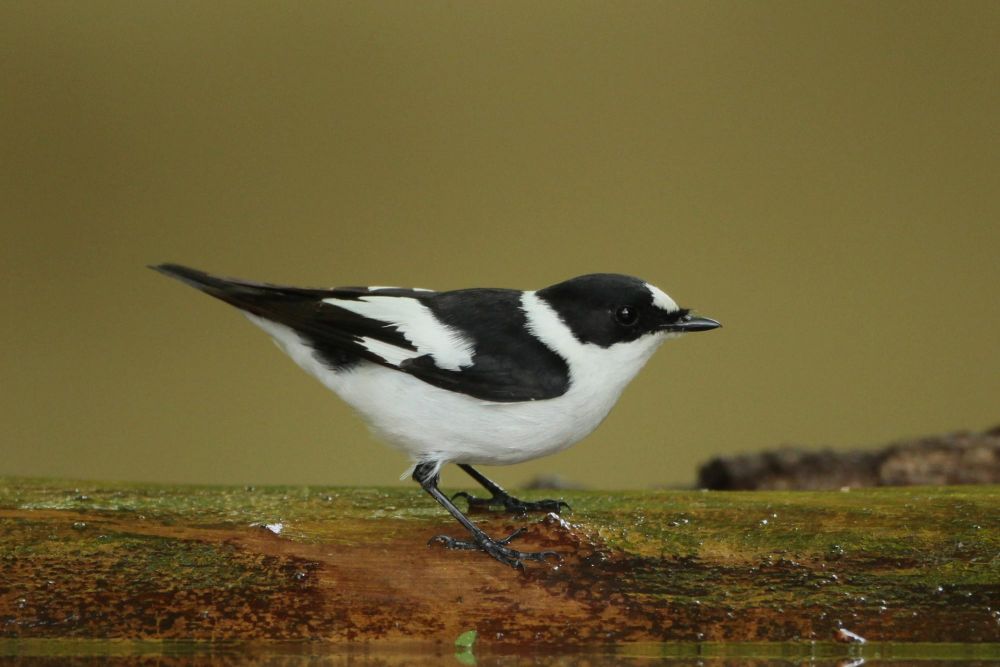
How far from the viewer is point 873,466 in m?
3.88

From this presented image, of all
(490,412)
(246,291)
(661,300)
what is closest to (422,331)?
(490,412)

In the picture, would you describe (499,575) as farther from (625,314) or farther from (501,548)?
(625,314)

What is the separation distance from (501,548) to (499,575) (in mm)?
70

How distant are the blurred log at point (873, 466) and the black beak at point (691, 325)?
120 cm

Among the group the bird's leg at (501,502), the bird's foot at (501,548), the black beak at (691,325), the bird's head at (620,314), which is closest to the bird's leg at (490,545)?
the bird's foot at (501,548)

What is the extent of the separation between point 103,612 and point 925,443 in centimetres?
280

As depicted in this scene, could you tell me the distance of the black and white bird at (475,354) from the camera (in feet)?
8.89

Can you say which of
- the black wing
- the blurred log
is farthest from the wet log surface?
the blurred log

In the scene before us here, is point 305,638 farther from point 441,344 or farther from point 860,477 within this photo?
point 860,477

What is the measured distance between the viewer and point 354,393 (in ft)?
9.39

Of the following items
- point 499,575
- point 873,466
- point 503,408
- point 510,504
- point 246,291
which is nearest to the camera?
point 499,575

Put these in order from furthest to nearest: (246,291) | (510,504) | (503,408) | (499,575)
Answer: (510,504) → (246,291) → (503,408) → (499,575)

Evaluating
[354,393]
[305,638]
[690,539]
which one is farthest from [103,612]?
[690,539]

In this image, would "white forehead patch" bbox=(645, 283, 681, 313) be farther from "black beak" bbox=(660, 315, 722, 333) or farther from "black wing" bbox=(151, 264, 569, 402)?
"black wing" bbox=(151, 264, 569, 402)
